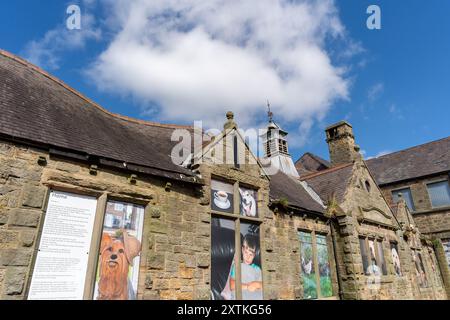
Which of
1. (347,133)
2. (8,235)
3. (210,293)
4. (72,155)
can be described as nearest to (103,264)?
(8,235)

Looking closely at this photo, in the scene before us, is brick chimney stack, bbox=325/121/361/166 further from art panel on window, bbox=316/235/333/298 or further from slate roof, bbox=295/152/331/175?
art panel on window, bbox=316/235/333/298

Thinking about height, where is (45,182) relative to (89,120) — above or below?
below

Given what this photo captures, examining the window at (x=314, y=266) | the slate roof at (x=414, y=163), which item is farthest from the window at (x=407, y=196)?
the window at (x=314, y=266)

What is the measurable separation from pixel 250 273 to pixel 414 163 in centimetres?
2014

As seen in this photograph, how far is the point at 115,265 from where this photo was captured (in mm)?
6051

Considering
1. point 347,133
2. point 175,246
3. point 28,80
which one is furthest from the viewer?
point 347,133

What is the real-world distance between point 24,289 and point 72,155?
8.20 ft

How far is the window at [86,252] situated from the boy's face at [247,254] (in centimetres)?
315

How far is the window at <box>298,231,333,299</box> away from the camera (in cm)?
1007

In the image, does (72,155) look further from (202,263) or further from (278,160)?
(278,160)

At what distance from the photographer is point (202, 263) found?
287 inches

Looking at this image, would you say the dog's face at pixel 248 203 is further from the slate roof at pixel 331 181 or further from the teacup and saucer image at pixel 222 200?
the slate roof at pixel 331 181

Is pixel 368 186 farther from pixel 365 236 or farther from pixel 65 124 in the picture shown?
pixel 65 124

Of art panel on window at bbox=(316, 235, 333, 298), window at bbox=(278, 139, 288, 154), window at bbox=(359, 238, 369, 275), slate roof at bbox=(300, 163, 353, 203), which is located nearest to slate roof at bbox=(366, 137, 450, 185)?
window at bbox=(278, 139, 288, 154)
